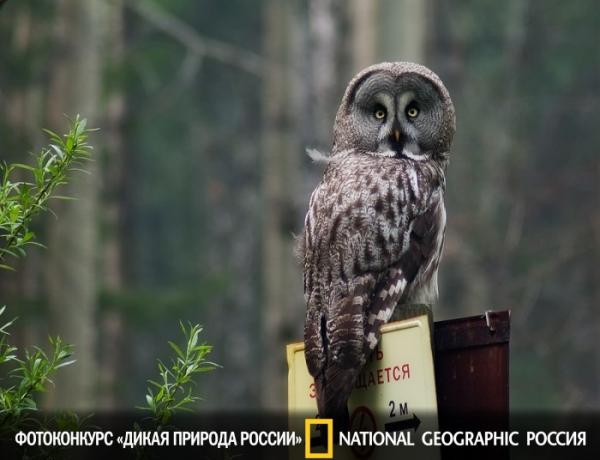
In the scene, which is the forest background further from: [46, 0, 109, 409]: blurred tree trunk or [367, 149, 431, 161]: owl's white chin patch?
[367, 149, 431, 161]: owl's white chin patch

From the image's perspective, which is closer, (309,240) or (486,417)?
(486,417)

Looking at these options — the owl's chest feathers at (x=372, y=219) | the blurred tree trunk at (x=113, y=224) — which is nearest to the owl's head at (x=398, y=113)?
the owl's chest feathers at (x=372, y=219)

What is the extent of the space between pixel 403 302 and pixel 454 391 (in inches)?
47.3

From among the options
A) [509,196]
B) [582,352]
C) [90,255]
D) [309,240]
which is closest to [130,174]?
[509,196]

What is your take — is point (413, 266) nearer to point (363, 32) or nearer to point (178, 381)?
point (178, 381)

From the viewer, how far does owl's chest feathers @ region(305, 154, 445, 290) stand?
4.11 m

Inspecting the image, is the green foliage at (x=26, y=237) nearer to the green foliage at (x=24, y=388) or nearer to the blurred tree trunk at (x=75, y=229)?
the green foliage at (x=24, y=388)

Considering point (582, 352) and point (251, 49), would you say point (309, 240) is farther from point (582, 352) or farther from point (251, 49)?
point (251, 49)

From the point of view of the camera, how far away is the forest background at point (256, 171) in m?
12.0

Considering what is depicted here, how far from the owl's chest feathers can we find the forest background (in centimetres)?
653

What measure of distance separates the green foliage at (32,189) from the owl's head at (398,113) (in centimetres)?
211

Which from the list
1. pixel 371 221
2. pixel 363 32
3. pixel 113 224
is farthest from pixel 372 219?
pixel 113 224

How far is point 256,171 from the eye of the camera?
3019cm

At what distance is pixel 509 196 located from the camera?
67.3 feet
